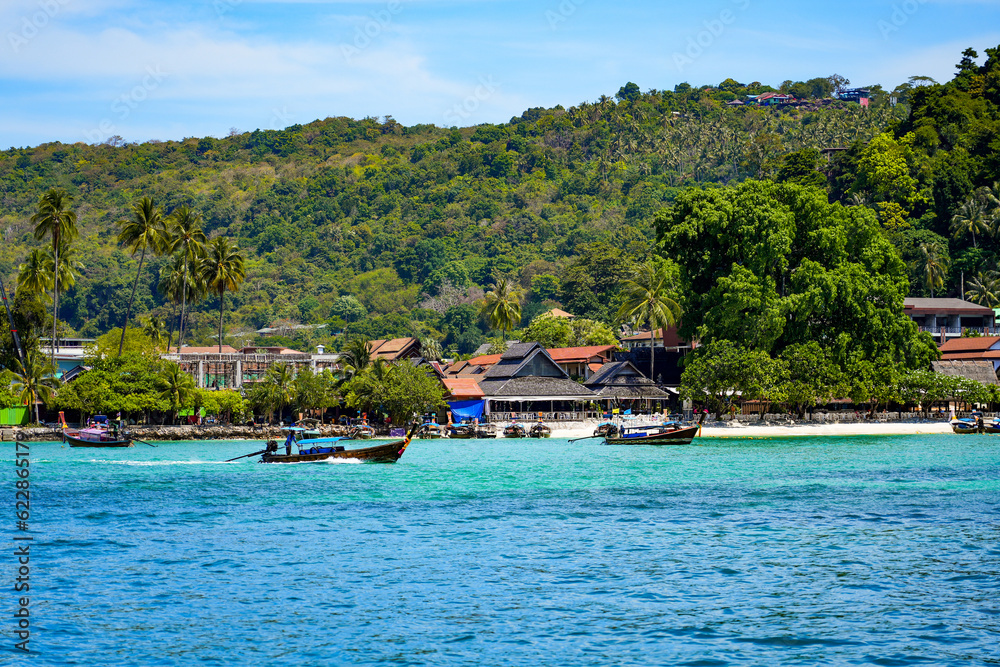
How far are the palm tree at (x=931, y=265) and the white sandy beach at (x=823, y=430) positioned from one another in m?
37.8

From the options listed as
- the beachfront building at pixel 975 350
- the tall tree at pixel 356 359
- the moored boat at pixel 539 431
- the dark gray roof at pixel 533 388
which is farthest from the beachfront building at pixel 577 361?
the beachfront building at pixel 975 350

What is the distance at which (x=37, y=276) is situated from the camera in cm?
8238

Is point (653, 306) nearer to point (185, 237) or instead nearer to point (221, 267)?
point (221, 267)

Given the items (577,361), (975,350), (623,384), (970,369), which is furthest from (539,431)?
(975,350)

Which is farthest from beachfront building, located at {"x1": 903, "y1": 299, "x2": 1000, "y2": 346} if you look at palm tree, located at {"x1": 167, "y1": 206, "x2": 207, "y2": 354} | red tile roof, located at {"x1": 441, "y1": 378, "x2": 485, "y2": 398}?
palm tree, located at {"x1": 167, "y1": 206, "x2": 207, "y2": 354}

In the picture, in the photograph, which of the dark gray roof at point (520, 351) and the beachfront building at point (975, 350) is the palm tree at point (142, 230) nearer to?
the dark gray roof at point (520, 351)

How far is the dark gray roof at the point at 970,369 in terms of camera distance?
82.6 metres

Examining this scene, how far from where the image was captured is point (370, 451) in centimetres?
4962

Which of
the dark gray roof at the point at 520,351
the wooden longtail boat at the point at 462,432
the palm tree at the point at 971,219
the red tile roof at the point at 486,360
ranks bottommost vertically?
the wooden longtail boat at the point at 462,432

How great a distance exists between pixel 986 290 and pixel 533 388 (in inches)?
2226

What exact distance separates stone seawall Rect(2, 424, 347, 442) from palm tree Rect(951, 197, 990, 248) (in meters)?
71.1

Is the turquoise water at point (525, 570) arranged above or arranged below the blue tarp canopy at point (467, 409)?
below

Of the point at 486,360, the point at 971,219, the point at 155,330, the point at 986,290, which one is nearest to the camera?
the point at 486,360

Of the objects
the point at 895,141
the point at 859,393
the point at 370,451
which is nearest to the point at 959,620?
the point at 370,451
